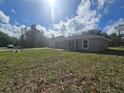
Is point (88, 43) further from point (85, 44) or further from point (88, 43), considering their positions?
point (85, 44)

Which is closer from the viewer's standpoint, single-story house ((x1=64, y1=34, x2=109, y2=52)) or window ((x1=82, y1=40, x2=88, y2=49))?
single-story house ((x1=64, y1=34, x2=109, y2=52))

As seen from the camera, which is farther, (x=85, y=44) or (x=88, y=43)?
(x=85, y=44)

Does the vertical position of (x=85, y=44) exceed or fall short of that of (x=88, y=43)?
it falls short

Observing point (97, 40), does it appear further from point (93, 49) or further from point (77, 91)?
point (77, 91)

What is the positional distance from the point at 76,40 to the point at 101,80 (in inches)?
762

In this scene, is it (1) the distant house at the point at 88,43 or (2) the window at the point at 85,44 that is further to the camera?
(2) the window at the point at 85,44

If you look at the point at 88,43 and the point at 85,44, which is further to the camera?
the point at 85,44

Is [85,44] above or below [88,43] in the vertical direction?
below

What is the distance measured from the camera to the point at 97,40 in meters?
21.0

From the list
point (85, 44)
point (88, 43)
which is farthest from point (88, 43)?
point (85, 44)

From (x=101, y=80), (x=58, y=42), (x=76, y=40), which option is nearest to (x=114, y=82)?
(x=101, y=80)

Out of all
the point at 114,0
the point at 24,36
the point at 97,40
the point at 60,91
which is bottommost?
the point at 60,91

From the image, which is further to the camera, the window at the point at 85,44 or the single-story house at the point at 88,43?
the window at the point at 85,44

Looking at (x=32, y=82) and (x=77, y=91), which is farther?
(x=32, y=82)
